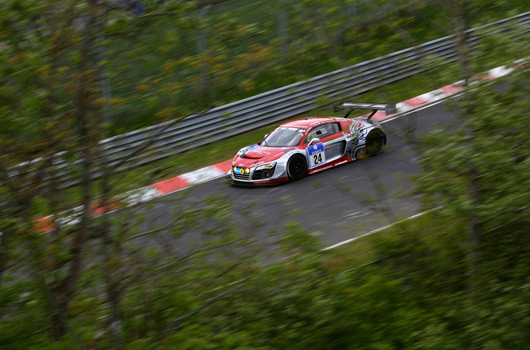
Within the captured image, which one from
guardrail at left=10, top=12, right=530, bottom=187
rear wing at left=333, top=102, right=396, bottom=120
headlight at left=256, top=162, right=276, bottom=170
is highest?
guardrail at left=10, top=12, right=530, bottom=187

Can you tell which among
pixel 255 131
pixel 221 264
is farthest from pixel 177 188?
pixel 255 131

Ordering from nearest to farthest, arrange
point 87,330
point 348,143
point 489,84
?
point 87,330, point 489,84, point 348,143

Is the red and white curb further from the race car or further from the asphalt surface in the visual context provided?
the race car

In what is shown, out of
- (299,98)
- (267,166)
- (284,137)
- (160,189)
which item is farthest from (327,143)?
(160,189)

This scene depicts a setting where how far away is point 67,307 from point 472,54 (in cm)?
423

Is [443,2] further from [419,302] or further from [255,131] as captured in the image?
[255,131]

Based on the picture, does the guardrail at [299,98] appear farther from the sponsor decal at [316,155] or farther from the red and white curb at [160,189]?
the sponsor decal at [316,155]

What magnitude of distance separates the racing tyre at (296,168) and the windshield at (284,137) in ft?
1.33

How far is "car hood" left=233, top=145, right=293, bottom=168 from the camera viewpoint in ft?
43.8

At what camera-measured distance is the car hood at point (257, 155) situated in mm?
13359

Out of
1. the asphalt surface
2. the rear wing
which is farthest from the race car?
the asphalt surface

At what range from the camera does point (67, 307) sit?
4.88 m

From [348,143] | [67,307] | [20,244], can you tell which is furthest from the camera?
[348,143]

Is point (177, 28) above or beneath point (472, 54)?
above
